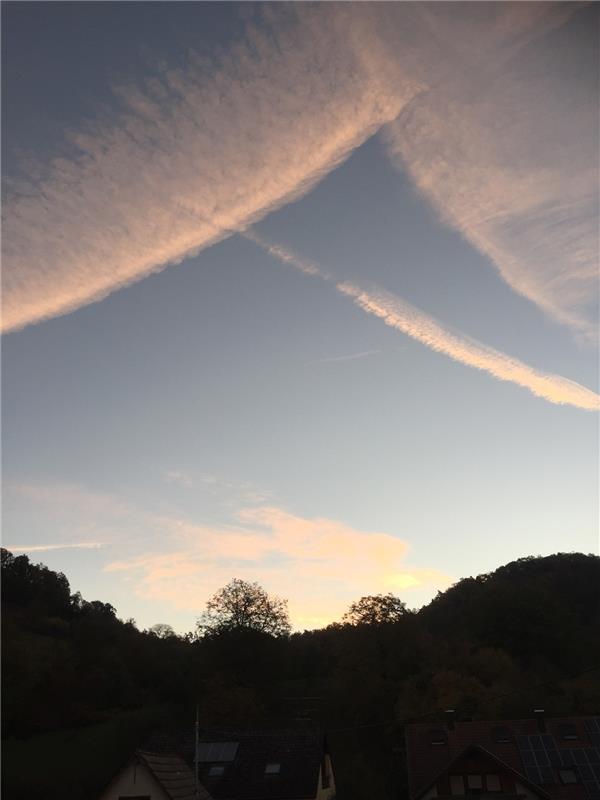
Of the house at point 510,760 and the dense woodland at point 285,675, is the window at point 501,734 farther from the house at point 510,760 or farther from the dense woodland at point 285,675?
the dense woodland at point 285,675

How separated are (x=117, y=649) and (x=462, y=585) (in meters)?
62.2

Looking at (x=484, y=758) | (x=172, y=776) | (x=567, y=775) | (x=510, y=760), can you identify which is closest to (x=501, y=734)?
(x=510, y=760)

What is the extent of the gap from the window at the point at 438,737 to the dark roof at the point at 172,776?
19.3 metres

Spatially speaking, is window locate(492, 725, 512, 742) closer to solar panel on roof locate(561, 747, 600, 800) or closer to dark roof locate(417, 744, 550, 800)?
dark roof locate(417, 744, 550, 800)

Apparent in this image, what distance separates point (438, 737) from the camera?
4991 cm

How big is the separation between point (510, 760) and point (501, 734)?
2.00 m

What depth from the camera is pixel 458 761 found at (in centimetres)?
4703

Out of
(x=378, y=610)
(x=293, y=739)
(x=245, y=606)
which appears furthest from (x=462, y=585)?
(x=293, y=739)

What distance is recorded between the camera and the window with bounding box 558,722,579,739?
4794 cm

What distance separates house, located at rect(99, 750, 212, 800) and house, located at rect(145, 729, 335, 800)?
623 centimetres

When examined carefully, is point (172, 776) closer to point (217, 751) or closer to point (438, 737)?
point (217, 751)

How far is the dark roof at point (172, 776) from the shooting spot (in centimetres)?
3391

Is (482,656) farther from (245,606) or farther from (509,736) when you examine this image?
(245,606)

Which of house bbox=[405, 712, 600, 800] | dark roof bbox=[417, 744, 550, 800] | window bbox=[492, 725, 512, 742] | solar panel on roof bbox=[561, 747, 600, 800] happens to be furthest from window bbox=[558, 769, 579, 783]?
window bbox=[492, 725, 512, 742]
